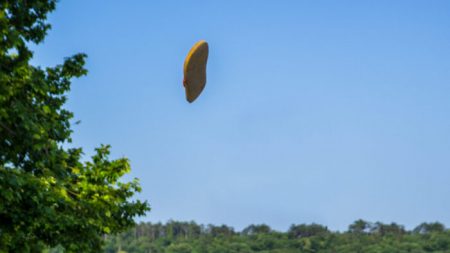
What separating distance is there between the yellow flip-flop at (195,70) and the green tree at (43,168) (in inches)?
190

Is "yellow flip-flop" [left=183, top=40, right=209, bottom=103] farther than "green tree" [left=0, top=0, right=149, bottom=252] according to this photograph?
No

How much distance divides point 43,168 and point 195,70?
695 cm

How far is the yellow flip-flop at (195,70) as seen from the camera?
16250mm

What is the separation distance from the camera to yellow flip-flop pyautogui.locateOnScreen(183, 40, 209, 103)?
16.2 metres

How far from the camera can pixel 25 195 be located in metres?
19.1

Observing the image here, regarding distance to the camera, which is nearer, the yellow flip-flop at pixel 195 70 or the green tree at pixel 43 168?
the yellow flip-flop at pixel 195 70

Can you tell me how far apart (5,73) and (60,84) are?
2999mm

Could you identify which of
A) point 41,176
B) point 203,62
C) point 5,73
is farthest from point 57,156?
point 203,62

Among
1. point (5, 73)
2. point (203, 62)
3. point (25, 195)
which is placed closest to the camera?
point (203, 62)

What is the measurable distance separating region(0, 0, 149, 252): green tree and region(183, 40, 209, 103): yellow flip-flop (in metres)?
4.83

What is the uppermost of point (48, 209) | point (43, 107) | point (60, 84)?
point (60, 84)

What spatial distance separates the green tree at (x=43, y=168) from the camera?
1948cm

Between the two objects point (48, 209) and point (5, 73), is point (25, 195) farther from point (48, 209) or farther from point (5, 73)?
point (5, 73)

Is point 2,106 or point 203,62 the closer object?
point 203,62
